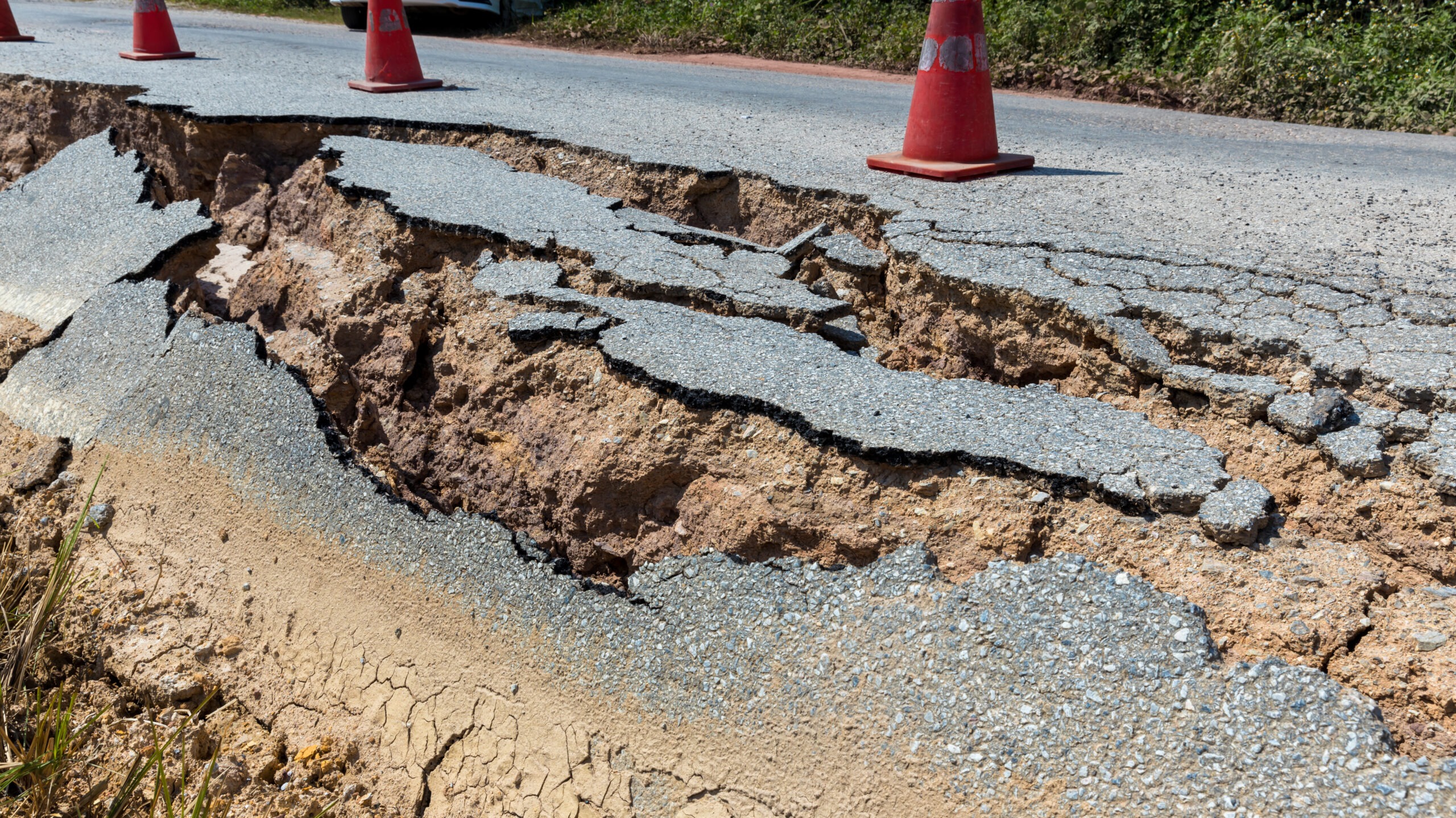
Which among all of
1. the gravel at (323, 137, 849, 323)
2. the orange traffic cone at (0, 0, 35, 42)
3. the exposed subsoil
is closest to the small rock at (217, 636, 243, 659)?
the exposed subsoil

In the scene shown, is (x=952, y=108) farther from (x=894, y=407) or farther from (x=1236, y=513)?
(x=1236, y=513)

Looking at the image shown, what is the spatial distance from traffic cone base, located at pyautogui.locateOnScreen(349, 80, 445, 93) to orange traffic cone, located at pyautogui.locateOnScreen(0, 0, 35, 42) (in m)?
3.91

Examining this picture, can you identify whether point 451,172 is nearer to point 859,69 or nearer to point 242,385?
point 242,385

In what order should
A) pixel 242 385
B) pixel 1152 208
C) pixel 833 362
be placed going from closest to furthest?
pixel 833 362 → pixel 242 385 → pixel 1152 208

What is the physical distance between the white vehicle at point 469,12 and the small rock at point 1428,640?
1141cm

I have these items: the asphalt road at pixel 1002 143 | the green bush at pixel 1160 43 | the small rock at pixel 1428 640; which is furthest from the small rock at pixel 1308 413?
the green bush at pixel 1160 43

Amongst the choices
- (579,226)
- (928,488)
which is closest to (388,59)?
(579,226)

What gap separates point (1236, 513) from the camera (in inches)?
76.6

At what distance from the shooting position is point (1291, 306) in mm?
2613

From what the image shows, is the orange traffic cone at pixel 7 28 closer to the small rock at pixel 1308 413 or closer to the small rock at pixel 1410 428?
the small rock at pixel 1308 413

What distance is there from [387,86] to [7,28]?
4335 mm

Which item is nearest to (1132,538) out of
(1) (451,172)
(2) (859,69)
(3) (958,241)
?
(3) (958,241)

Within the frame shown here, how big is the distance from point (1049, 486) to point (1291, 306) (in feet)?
3.44

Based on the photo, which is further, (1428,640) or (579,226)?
(579,226)
